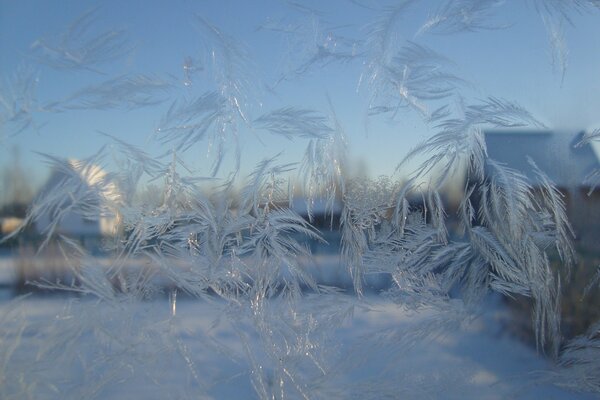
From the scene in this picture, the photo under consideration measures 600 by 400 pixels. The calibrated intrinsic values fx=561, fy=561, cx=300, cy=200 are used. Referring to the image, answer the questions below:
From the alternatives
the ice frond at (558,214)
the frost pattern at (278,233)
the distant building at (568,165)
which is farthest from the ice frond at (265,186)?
the ice frond at (558,214)

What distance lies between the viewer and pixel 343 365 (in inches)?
88.4

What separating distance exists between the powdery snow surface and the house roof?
0.59 metres

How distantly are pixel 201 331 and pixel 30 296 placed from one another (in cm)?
69

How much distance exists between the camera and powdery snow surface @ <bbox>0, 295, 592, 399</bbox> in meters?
2.20

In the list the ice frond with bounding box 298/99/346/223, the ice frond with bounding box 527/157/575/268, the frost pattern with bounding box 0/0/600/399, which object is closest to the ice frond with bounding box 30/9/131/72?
the frost pattern with bounding box 0/0/600/399

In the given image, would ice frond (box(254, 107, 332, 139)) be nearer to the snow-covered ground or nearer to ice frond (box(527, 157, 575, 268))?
the snow-covered ground

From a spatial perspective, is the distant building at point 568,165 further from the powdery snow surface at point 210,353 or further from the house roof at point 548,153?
the powdery snow surface at point 210,353

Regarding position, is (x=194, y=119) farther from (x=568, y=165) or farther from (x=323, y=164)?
(x=568, y=165)

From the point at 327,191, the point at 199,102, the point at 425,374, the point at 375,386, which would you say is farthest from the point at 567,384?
the point at 199,102

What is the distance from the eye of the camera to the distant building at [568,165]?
2.24m

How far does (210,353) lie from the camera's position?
2232mm

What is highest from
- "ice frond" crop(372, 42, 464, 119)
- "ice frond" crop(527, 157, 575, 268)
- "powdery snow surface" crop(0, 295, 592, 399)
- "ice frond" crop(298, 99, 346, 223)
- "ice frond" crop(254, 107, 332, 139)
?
"ice frond" crop(372, 42, 464, 119)

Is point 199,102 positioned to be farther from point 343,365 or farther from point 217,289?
point 343,365

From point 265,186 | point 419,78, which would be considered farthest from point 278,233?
point 419,78
